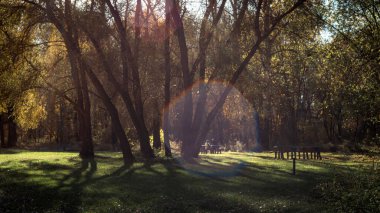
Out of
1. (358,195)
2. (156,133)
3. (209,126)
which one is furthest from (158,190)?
(156,133)

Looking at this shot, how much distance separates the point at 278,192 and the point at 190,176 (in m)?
4.75

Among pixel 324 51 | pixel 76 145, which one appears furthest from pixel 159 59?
pixel 76 145

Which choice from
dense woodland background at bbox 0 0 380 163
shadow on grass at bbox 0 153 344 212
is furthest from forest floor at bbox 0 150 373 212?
dense woodland background at bbox 0 0 380 163

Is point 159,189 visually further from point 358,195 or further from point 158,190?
point 358,195

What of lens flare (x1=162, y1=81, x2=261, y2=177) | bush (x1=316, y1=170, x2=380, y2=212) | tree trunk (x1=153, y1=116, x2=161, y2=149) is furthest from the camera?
tree trunk (x1=153, y1=116, x2=161, y2=149)

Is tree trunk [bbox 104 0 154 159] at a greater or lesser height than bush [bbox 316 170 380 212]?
greater

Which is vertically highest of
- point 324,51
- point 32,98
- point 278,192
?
point 324,51

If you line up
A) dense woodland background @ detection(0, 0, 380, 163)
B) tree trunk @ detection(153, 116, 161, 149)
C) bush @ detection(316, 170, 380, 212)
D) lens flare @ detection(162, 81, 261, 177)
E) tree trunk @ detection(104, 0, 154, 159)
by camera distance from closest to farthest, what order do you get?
1. bush @ detection(316, 170, 380, 212)
2. dense woodland background @ detection(0, 0, 380, 163)
3. lens flare @ detection(162, 81, 261, 177)
4. tree trunk @ detection(104, 0, 154, 159)
5. tree trunk @ detection(153, 116, 161, 149)

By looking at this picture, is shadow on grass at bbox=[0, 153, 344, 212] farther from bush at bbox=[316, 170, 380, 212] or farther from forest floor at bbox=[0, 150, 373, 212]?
bush at bbox=[316, 170, 380, 212]

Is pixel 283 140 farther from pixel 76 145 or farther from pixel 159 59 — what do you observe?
pixel 159 59

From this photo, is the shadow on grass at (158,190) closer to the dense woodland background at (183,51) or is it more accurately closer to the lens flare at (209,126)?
the lens flare at (209,126)

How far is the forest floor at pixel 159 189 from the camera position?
43.6 feet

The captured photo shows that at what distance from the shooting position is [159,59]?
34188 mm

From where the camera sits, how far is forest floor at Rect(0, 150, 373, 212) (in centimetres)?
1329
